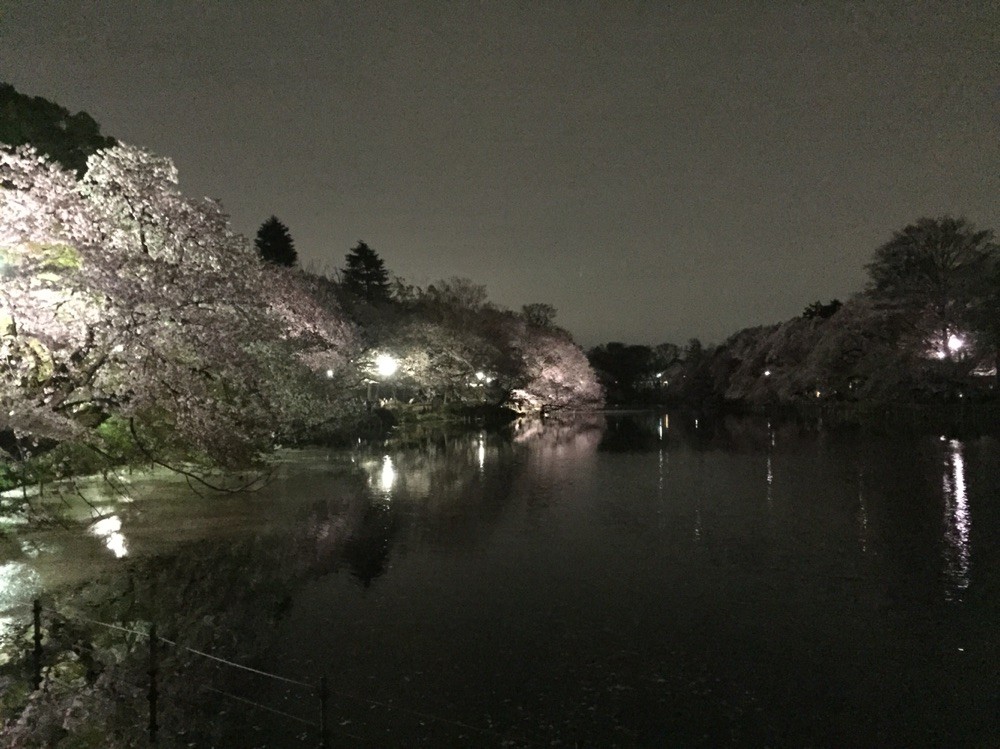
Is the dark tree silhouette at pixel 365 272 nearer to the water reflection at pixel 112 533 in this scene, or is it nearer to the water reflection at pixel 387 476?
the water reflection at pixel 387 476

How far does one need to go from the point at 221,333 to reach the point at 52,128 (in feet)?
39.9

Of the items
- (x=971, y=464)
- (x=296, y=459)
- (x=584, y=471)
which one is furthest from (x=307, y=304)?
(x=971, y=464)

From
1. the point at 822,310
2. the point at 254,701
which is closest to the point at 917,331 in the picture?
the point at 822,310

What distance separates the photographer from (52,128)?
20125 mm

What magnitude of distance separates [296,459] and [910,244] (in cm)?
3927

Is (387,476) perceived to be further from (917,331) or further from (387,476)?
(917,331)

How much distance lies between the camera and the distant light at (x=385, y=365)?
42969 millimetres

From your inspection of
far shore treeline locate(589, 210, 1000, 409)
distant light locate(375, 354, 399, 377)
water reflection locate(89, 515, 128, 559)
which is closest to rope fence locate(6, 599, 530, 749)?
water reflection locate(89, 515, 128, 559)

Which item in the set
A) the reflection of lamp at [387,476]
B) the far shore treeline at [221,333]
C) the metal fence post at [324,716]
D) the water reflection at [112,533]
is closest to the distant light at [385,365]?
the far shore treeline at [221,333]

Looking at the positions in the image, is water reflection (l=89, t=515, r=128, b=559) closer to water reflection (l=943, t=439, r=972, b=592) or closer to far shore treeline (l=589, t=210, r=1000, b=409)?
water reflection (l=943, t=439, r=972, b=592)

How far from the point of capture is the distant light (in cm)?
4297

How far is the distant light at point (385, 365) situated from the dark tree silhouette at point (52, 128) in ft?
75.8

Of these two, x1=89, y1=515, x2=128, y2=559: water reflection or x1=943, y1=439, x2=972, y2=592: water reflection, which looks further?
x1=89, y1=515, x2=128, y2=559: water reflection

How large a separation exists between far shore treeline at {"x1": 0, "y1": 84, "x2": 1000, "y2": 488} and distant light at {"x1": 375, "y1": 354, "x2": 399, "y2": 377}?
122 mm
